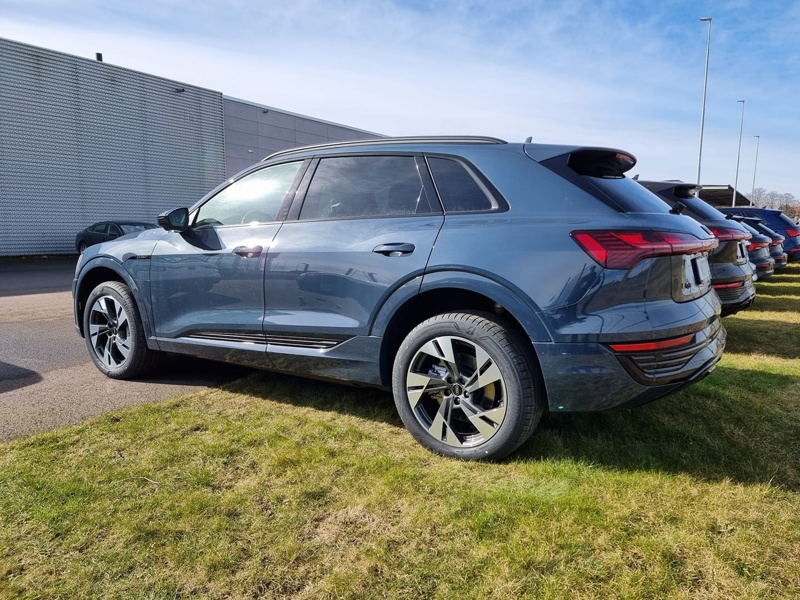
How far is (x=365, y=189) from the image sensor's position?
3.45 m

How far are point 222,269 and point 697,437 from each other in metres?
3.15

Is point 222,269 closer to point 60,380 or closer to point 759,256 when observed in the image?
point 60,380

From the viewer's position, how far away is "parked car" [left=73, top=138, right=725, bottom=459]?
261 centimetres

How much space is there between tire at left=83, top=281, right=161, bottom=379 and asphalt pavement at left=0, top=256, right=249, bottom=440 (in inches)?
4.7

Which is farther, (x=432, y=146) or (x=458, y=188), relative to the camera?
(x=432, y=146)

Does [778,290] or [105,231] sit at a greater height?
[105,231]

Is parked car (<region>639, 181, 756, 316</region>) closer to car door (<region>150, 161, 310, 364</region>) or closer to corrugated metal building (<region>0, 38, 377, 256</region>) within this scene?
car door (<region>150, 161, 310, 364</region>)

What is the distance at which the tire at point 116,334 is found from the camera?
430 cm

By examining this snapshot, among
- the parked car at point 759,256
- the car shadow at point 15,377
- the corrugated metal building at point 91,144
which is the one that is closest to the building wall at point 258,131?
the corrugated metal building at point 91,144

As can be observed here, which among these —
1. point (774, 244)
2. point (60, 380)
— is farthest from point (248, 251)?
point (774, 244)

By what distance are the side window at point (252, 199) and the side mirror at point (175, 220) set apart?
8 centimetres

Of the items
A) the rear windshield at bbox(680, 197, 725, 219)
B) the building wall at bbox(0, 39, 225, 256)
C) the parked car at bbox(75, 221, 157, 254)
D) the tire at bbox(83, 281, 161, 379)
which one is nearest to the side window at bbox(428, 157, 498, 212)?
the tire at bbox(83, 281, 161, 379)

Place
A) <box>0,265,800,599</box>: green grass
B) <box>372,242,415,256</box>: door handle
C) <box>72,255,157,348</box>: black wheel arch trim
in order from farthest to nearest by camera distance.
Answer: <box>72,255,157,348</box>: black wheel arch trim, <box>372,242,415,256</box>: door handle, <box>0,265,800,599</box>: green grass

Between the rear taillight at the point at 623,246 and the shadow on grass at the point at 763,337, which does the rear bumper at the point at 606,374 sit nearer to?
the rear taillight at the point at 623,246
